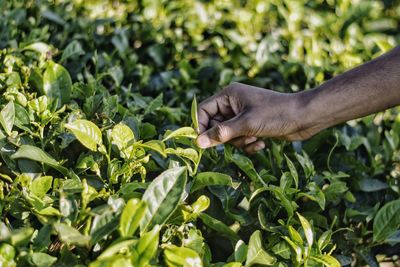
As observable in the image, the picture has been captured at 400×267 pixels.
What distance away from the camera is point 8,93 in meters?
1.83

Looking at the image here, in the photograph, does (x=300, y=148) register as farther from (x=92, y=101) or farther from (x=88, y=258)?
(x=88, y=258)

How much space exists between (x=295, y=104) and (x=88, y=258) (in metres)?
0.93

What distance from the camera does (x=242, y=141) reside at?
2.08 m

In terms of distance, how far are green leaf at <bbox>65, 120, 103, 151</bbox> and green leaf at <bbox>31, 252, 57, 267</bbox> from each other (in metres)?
0.37

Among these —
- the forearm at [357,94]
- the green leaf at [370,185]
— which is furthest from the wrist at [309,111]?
the green leaf at [370,185]

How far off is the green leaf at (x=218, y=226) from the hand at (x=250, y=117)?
0.25 metres

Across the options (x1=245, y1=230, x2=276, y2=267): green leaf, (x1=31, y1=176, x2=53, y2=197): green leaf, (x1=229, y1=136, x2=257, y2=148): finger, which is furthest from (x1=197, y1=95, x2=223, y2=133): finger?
(x1=31, y1=176, x2=53, y2=197): green leaf

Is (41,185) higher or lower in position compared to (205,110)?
higher

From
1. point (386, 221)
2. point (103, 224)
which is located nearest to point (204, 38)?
point (386, 221)

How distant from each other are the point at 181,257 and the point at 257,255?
0.31 meters

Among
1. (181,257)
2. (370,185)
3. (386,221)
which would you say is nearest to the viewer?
(181,257)

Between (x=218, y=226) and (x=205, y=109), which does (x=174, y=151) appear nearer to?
(x=218, y=226)

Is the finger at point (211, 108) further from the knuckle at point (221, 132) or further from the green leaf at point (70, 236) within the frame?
the green leaf at point (70, 236)

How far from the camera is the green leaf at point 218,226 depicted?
67.0 inches
